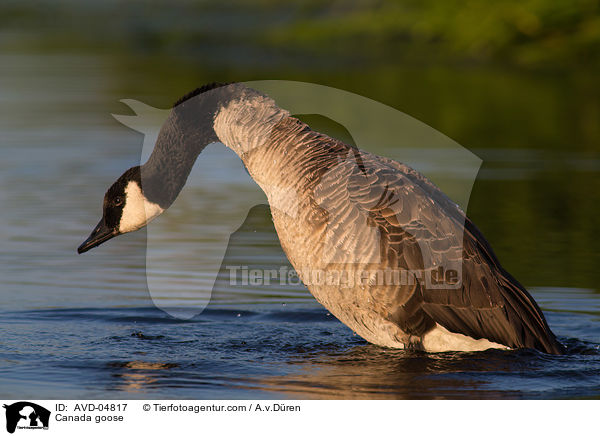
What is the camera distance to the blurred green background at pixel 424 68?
1563 cm

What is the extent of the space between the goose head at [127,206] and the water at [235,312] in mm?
1008

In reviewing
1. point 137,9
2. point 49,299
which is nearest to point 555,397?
point 49,299

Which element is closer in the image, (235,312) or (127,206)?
(127,206)

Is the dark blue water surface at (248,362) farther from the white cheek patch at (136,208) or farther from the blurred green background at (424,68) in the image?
the blurred green background at (424,68)

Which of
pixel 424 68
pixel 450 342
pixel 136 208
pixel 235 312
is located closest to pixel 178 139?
pixel 136 208

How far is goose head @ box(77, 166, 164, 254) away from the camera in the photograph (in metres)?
9.43

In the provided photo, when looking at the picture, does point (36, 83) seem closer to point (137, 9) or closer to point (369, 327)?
point (137, 9)

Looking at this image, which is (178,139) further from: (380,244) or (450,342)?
(450,342)
